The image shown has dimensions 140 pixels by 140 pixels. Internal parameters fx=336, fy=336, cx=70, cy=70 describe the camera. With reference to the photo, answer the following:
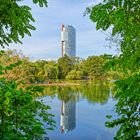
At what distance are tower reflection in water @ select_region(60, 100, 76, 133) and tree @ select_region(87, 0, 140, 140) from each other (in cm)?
1228

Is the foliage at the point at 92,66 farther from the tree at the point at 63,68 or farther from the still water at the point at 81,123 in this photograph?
the still water at the point at 81,123

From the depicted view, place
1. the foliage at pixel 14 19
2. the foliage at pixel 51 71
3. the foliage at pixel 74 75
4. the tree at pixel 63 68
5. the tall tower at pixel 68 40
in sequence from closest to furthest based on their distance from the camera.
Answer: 1. the foliage at pixel 14 19
2. the foliage at pixel 51 71
3. the foliage at pixel 74 75
4. the tree at pixel 63 68
5. the tall tower at pixel 68 40

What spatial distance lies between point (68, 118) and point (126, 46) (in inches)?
620

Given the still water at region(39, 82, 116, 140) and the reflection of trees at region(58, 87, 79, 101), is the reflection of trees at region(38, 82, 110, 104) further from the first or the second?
the still water at region(39, 82, 116, 140)

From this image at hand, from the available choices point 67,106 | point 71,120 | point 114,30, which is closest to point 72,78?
point 67,106

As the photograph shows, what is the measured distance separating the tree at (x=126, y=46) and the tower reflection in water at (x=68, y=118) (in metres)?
12.3

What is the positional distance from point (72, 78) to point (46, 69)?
7.60 metres

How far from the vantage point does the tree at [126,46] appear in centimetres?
357

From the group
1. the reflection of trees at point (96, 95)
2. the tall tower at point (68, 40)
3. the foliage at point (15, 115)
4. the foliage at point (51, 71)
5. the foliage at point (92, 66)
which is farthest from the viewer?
the tall tower at point (68, 40)

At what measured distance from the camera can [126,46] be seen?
3.84 m

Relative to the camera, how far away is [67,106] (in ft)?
78.8

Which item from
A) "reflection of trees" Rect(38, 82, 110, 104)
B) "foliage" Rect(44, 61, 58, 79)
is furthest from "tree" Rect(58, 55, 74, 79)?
"reflection of trees" Rect(38, 82, 110, 104)

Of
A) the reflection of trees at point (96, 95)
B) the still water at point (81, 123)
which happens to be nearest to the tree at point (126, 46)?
the still water at point (81, 123)

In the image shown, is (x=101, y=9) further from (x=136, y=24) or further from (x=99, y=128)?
(x=99, y=128)
